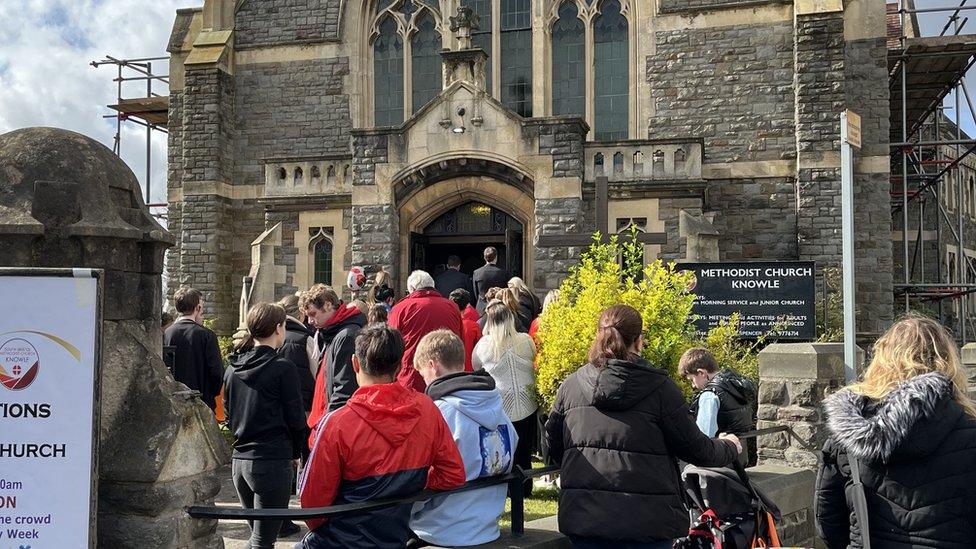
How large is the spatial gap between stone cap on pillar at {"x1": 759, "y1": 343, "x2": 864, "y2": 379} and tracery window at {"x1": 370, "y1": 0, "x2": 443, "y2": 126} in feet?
40.3

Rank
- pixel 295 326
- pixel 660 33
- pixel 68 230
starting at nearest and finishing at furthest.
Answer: pixel 68 230, pixel 295 326, pixel 660 33

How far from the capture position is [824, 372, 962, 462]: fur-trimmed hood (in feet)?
10.9

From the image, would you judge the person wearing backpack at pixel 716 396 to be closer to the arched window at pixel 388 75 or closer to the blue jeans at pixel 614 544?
the blue jeans at pixel 614 544

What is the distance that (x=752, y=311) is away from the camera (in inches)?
454

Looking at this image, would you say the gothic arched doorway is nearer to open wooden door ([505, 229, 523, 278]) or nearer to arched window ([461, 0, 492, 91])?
open wooden door ([505, 229, 523, 278])

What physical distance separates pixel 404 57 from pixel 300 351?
13.5 meters

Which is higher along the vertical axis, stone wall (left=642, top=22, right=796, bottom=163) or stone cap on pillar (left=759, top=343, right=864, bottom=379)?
stone wall (left=642, top=22, right=796, bottom=163)

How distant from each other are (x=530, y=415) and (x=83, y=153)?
450cm

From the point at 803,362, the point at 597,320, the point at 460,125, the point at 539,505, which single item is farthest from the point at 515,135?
the point at 539,505

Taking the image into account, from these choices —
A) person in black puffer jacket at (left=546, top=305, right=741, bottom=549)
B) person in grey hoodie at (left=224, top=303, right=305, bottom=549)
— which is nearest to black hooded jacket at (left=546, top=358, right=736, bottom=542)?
person in black puffer jacket at (left=546, top=305, right=741, bottom=549)

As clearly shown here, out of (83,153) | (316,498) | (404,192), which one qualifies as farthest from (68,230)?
(404,192)

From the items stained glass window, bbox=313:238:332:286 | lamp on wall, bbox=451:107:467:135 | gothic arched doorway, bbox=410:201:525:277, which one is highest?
lamp on wall, bbox=451:107:467:135

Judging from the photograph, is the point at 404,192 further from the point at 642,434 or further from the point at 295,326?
the point at 642,434

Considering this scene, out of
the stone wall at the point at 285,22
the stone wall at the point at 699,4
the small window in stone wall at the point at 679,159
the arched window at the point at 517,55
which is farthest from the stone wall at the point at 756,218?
the stone wall at the point at 285,22
